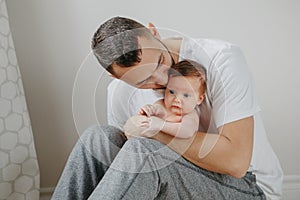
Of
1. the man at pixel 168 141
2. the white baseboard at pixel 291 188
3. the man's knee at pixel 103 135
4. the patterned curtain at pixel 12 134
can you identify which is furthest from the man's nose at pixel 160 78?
the white baseboard at pixel 291 188

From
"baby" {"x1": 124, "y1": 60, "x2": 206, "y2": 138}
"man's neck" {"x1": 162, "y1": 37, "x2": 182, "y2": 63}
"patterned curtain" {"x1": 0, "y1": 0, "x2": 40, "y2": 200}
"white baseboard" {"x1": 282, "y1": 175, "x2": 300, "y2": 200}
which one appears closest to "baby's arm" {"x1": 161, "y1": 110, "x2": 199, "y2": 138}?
"baby" {"x1": 124, "y1": 60, "x2": 206, "y2": 138}

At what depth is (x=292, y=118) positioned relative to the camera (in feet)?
5.72

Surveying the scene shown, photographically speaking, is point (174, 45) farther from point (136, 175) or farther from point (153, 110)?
point (136, 175)

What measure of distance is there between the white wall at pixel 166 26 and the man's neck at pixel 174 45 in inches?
25.3

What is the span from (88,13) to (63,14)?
0.08 meters

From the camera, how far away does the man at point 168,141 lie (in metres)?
0.99

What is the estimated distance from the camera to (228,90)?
1111 millimetres

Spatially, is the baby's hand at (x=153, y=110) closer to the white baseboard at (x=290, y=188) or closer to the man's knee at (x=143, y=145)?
the man's knee at (x=143, y=145)

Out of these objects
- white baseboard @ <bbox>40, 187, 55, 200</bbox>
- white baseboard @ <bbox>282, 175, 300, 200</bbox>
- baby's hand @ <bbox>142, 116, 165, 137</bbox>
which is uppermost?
baby's hand @ <bbox>142, 116, 165, 137</bbox>

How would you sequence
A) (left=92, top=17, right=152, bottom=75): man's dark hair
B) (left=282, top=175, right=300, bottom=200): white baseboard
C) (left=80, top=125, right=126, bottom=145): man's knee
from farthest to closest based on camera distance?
1. (left=282, top=175, right=300, bottom=200): white baseboard
2. (left=80, top=125, right=126, bottom=145): man's knee
3. (left=92, top=17, right=152, bottom=75): man's dark hair

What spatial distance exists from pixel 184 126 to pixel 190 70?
0.11 meters

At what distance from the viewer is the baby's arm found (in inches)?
40.3

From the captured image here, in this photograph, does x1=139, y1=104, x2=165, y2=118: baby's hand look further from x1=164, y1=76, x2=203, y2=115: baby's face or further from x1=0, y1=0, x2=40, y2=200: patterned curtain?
x1=0, y1=0, x2=40, y2=200: patterned curtain

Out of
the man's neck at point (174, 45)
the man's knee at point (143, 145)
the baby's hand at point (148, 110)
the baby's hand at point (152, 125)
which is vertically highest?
the man's neck at point (174, 45)
